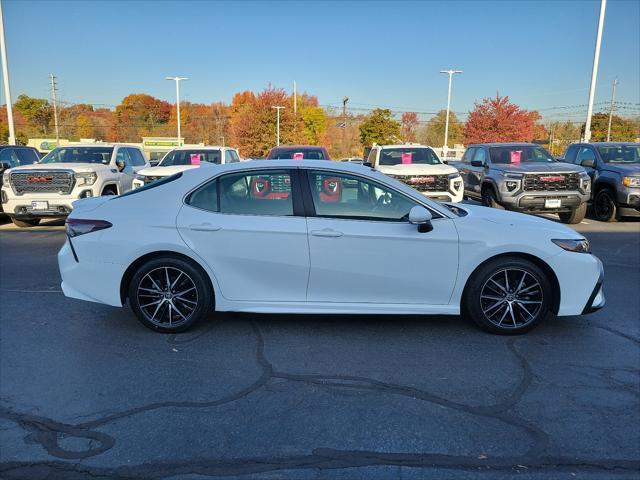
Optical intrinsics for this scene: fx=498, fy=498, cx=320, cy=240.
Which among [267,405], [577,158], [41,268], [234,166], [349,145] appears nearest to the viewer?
[267,405]

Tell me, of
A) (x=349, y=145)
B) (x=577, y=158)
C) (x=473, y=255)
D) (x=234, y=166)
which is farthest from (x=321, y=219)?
(x=349, y=145)

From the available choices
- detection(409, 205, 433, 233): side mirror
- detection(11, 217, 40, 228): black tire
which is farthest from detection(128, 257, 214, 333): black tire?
detection(11, 217, 40, 228): black tire

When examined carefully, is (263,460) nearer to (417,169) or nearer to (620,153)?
(417,169)

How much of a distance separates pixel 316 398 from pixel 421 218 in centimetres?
175

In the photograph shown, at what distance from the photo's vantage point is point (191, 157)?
42.9 feet

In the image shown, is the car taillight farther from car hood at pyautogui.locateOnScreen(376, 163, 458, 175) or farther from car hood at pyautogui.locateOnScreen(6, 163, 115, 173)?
car hood at pyautogui.locateOnScreen(376, 163, 458, 175)

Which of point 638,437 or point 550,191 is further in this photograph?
point 550,191

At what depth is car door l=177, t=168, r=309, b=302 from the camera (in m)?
4.38

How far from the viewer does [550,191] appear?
11.0 m

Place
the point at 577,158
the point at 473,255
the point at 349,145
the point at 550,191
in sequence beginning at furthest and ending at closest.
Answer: the point at 349,145, the point at 577,158, the point at 550,191, the point at 473,255

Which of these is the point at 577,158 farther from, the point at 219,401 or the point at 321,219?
the point at 219,401

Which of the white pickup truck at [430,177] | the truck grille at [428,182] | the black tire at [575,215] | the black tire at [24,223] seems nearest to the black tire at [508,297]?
the white pickup truck at [430,177]

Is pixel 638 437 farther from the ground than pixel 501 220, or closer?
closer

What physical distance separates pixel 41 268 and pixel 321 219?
4.94 meters
